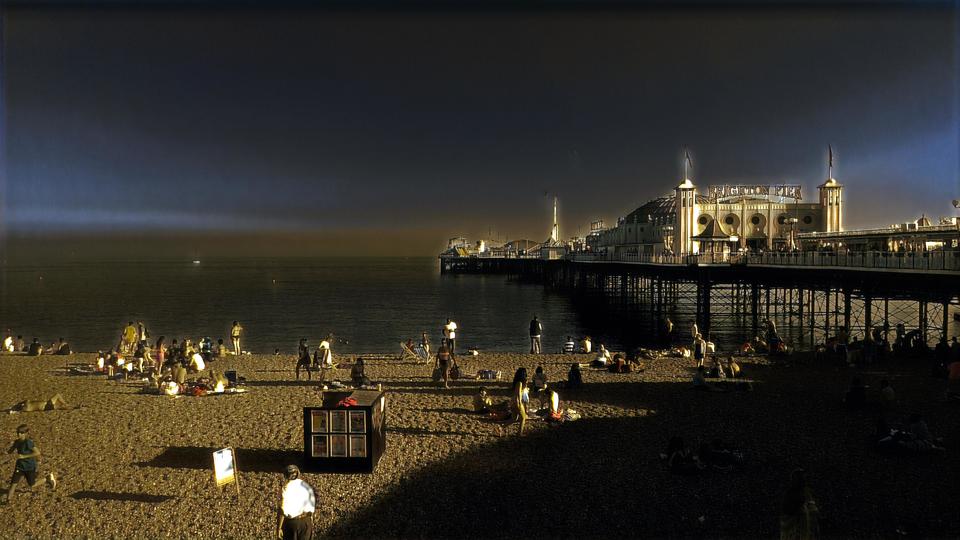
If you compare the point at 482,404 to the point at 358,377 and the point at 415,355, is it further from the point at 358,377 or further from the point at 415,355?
the point at 415,355

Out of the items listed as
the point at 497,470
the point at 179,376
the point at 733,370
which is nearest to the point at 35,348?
the point at 179,376

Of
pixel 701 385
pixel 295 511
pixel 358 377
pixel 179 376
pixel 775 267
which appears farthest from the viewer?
pixel 775 267

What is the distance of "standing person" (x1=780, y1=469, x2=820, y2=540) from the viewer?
18.2 feet

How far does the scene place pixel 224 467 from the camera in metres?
7.18

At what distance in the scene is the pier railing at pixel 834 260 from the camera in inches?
651

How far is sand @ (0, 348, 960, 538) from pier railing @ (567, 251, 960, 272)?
5.36 metres

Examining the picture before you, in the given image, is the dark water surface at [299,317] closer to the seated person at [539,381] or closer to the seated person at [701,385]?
the seated person at [701,385]

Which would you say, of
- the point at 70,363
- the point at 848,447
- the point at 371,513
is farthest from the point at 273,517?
the point at 70,363

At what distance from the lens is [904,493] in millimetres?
6828

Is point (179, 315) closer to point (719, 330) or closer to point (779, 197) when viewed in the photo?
point (719, 330)

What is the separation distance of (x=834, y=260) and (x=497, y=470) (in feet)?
66.5

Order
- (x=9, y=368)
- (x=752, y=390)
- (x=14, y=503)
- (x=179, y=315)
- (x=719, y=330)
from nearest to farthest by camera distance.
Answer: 1. (x=14, y=503)
2. (x=752, y=390)
3. (x=9, y=368)
4. (x=719, y=330)
5. (x=179, y=315)

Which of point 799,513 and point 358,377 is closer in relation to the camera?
point 799,513

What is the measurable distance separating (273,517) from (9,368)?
15.6 m
